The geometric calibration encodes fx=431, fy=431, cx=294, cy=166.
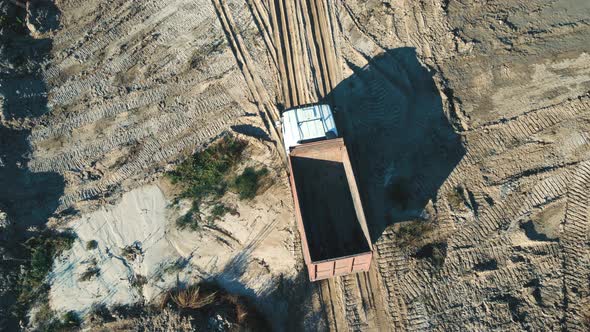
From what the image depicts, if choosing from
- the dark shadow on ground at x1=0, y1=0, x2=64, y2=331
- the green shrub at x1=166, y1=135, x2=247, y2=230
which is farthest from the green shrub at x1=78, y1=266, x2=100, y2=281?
the green shrub at x1=166, y1=135, x2=247, y2=230

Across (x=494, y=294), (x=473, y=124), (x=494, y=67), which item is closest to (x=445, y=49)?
(x=494, y=67)

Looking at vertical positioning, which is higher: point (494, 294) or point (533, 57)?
point (533, 57)

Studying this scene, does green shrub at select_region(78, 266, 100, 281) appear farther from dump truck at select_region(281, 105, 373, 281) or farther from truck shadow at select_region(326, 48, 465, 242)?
truck shadow at select_region(326, 48, 465, 242)

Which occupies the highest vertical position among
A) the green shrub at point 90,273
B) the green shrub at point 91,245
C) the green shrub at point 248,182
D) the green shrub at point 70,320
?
the green shrub at point 248,182

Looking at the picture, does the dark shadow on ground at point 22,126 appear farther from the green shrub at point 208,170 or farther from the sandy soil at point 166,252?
the green shrub at point 208,170

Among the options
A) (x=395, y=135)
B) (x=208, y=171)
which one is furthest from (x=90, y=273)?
(x=395, y=135)

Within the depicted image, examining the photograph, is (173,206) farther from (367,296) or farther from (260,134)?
(367,296)

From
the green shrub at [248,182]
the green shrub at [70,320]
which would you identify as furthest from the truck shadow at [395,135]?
the green shrub at [70,320]
